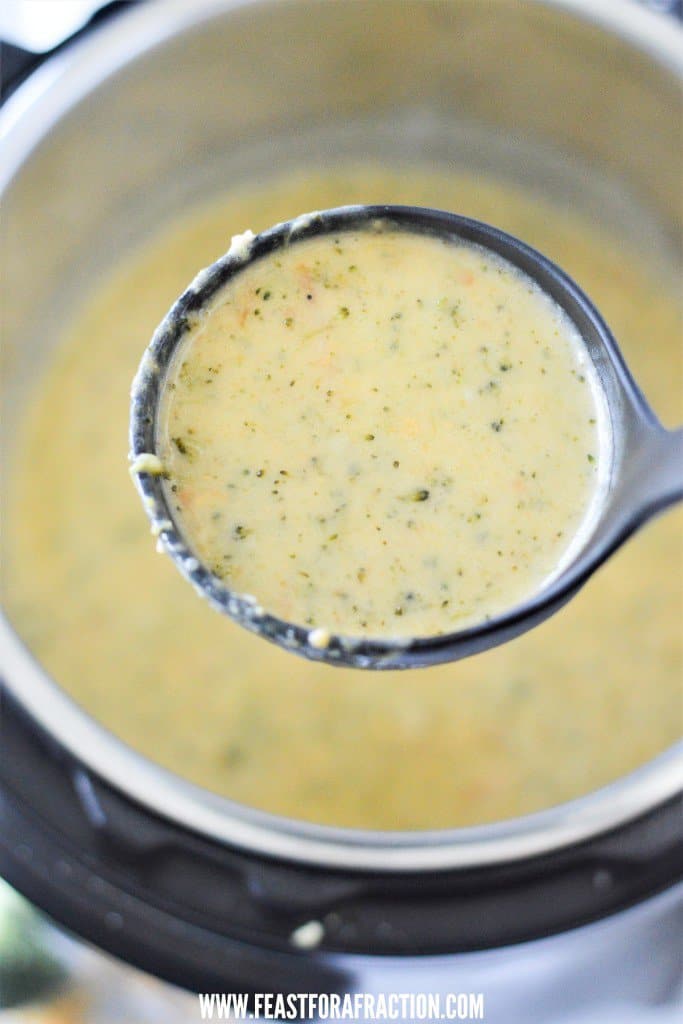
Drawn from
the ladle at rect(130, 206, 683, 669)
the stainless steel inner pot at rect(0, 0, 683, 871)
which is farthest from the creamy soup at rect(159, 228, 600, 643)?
the stainless steel inner pot at rect(0, 0, 683, 871)

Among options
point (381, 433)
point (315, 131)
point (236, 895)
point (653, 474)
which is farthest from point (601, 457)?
point (315, 131)

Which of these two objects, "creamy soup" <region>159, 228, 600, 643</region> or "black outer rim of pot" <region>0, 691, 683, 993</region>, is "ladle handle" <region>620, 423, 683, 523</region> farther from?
"black outer rim of pot" <region>0, 691, 683, 993</region>

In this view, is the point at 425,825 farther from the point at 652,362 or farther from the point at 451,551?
the point at 652,362

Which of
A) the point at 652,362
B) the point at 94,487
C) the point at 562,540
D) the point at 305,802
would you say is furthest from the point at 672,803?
the point at 94,487

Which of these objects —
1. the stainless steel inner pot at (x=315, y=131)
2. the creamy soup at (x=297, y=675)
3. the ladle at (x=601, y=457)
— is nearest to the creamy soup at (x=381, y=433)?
the ladle at (x=601, y=457)

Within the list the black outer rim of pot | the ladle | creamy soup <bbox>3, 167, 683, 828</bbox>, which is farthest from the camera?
creamy soup <bbox>3, 167, 683, 828</bbox>

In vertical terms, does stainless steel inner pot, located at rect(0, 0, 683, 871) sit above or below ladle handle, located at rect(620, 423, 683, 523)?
above
